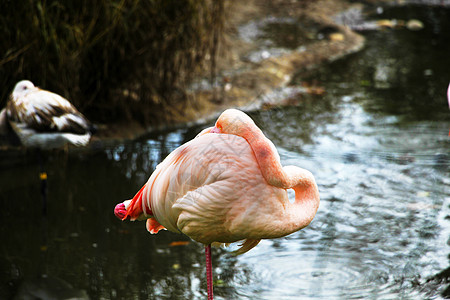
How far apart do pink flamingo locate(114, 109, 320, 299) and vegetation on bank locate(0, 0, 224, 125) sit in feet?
7.82

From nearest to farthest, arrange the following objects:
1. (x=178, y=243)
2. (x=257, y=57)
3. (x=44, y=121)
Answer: (x=178, y=243) → (x=44, y=121) → (x=257, y=57)

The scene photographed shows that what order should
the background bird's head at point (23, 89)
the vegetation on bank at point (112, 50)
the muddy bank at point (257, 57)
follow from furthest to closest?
the muddy bank at point (257, 57) → the vegetation on bank at point (112, 50) → the background bird's head at point (23, 89)

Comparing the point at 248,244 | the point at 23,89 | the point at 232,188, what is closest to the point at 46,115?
the point at 23,89

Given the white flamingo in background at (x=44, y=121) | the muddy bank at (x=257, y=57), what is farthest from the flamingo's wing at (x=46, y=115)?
the muddy bank at (x=257, y=57)

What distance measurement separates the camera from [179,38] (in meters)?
5.40

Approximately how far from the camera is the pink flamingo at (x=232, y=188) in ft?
8.45

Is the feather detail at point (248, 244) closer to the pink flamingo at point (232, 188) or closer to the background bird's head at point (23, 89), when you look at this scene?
the pink flamingo at point (232, 188)

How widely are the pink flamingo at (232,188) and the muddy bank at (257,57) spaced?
110 inches

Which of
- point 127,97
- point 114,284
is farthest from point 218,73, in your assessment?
point 114,284

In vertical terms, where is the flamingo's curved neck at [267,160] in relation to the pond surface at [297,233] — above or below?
above

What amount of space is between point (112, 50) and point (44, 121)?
1210 millimetres

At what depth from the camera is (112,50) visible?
5250 millimetres

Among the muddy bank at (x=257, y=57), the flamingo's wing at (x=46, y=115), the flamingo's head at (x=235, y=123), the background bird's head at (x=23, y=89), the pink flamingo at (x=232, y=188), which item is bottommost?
the muddy bank at (x=257, y=57)

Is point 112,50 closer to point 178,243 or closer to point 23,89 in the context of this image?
point 23,89
